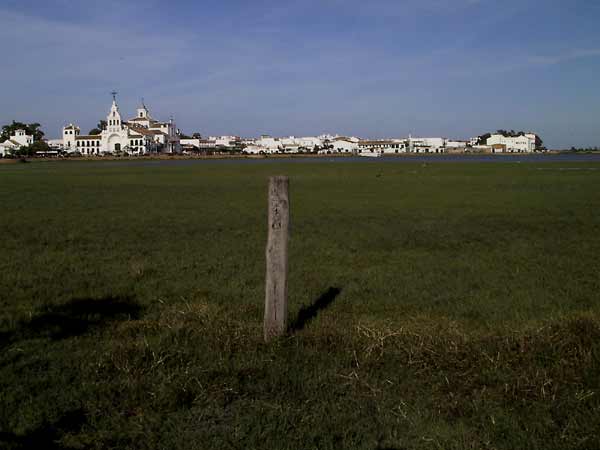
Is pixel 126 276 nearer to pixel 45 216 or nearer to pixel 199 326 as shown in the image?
pixel 199 326

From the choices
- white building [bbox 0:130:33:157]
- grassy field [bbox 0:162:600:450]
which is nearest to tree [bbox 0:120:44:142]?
white building [bbox 0:130:33:157]

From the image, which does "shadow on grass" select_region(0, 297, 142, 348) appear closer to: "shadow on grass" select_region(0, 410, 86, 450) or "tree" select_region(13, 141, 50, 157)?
"shadow on grass" select_region(0, 410, 86, 450)

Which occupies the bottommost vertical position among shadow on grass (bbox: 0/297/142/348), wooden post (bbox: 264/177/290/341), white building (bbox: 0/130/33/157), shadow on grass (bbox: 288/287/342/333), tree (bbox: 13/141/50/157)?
shadow on grass (bbox: 288/287/342/333)

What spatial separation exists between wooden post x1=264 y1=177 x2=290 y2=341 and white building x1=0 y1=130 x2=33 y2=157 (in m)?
155

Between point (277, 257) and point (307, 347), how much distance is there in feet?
3.39

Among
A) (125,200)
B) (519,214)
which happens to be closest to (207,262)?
(519,214)

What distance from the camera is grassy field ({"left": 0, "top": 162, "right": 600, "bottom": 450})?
15.2ft

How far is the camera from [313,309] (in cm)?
807

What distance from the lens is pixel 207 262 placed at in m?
11.4

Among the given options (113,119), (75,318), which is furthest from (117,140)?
(75,318)

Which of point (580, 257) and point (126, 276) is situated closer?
point (126, 276)

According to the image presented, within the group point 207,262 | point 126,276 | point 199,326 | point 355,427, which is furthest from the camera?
point 207,262

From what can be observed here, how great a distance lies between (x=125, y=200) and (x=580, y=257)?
20.1 meters

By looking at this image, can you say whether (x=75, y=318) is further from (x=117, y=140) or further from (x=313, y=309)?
(x=117, y=140)
